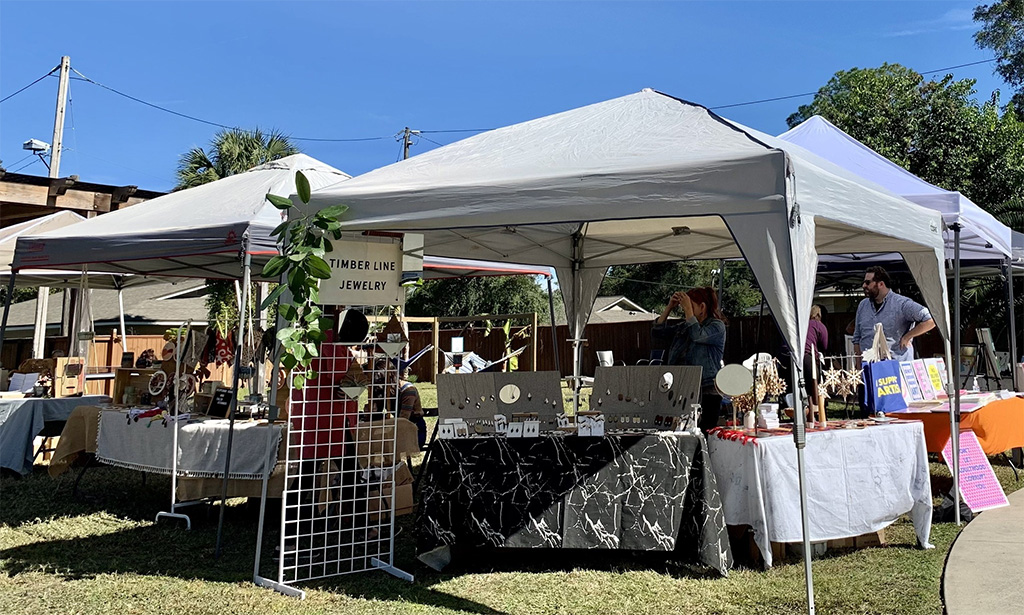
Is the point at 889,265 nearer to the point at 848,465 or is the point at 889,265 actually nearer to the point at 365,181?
the point at 848,465

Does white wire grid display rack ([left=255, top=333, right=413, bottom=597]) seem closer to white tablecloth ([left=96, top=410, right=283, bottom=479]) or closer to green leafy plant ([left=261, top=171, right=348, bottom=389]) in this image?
green leafy plant ([left=261, top=171, right=348, bottom=389])

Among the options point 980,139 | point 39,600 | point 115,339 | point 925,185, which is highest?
point 980,139

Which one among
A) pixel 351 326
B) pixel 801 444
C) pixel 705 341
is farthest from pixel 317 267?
pixel 705 341

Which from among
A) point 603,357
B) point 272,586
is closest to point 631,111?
point 603,357

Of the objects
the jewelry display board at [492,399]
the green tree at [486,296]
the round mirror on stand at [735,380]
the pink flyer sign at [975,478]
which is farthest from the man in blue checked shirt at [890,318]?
the green tree at [486,296]

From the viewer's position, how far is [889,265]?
1053cm

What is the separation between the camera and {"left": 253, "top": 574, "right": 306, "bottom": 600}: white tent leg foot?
4.02 metres

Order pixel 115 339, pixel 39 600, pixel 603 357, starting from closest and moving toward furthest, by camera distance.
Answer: pixel 39 600 → pixel 603 357 → pixel 115 339

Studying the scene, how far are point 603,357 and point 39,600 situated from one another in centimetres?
439

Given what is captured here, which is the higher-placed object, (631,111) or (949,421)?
(631,111)

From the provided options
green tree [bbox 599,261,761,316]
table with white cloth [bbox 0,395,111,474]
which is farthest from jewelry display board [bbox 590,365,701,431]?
green tree [bbox 599,261,761,316]

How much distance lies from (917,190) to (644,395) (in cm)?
395

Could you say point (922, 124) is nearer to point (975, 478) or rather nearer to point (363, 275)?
point (975, 478)

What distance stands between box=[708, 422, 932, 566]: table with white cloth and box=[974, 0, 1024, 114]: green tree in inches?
920
